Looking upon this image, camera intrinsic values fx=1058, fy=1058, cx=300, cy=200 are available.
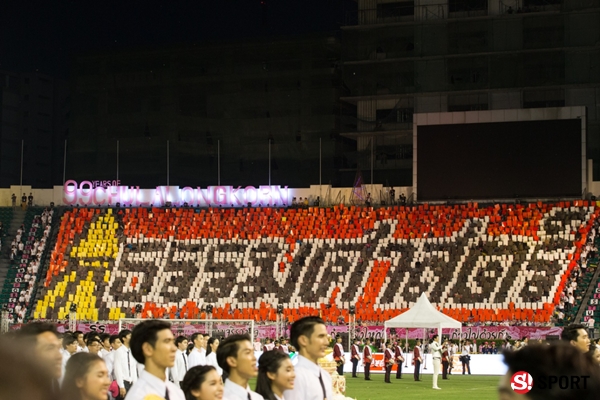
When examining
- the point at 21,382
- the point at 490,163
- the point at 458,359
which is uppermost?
the point at 490,163

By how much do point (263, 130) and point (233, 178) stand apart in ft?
12.7

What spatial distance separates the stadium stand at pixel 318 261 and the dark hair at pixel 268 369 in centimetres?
3844

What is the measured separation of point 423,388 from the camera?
1248 inches

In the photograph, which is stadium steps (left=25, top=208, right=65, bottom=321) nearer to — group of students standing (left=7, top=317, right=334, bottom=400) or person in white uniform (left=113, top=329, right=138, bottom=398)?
person in white uniform (left=113, top=329, right=138, bottom=398)

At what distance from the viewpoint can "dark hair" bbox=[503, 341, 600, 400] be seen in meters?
3.39

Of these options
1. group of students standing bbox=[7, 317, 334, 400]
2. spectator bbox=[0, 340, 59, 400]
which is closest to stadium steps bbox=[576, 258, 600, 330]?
group of students standing bbox=[7, 317, 334, 400]

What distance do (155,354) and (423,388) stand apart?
2479 centimetres

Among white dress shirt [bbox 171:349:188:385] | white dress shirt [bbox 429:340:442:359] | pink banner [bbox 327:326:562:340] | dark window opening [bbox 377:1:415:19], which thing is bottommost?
pink banner [bbox 327:326:562:340]

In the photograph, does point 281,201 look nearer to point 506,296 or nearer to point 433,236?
point 433,236

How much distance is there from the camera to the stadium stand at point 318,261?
4988cm

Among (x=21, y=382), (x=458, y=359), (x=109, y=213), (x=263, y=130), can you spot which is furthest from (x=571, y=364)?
(x=263, y=130)

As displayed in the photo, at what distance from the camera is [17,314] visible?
53.7 meters

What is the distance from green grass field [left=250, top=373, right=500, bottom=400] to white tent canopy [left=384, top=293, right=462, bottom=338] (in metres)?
1.85

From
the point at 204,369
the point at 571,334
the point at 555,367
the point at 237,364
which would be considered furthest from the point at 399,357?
the point at 555,367
